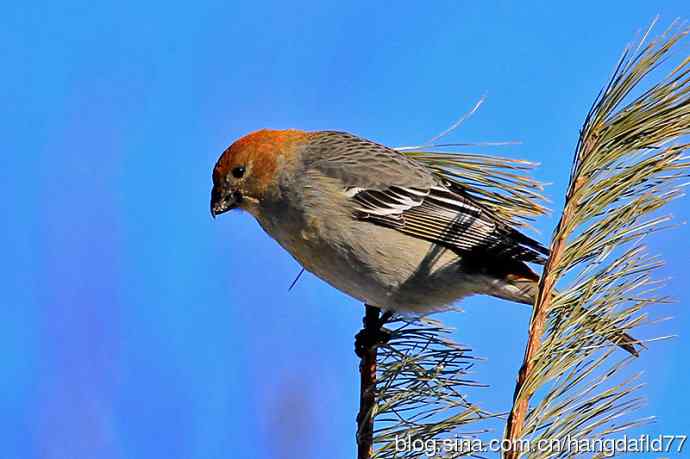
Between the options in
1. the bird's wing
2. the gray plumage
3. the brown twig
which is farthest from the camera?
the gray plumage

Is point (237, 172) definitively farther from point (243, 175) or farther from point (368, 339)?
point (368, 339)

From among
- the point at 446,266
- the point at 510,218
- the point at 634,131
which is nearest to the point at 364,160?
the point at 446,266

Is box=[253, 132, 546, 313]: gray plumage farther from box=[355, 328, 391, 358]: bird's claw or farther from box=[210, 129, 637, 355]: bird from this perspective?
box=[355, 328, 391, 358]: bird's claw

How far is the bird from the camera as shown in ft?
14.3

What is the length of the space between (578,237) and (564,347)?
0.34 meters

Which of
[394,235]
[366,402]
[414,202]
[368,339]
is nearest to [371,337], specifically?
[368,339]

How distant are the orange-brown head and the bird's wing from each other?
28 centimetres

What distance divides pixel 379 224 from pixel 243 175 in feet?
2.87

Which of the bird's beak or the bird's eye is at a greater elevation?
the bird's eye

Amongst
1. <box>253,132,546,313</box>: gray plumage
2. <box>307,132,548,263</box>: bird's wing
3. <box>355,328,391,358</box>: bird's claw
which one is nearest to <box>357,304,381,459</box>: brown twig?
<box>355,328,391,358</box>: bird's claw

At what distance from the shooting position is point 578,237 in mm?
2521

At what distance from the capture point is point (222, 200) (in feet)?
15.9

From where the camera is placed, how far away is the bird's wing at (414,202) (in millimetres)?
4242

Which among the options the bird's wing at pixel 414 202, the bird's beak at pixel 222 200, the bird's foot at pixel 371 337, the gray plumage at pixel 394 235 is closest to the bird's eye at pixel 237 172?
the bird's beak at pixel 222 200
